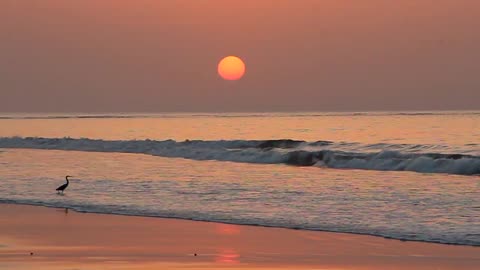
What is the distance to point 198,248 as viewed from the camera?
1207 cm

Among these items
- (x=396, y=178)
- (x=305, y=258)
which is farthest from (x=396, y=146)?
(x=305, y=258)

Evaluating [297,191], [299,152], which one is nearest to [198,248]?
[297,191]

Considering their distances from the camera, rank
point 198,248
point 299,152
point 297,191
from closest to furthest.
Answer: point 198,248
point 297,191
point 299,152

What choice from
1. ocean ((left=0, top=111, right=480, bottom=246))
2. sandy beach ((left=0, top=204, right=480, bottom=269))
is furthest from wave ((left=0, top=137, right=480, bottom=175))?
sandy beach ((left=0, top=204, right=480, bottom=269))

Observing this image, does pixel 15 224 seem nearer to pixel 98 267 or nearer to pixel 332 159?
pixel 98 267

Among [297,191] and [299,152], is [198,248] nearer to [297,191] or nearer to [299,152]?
[297,191]

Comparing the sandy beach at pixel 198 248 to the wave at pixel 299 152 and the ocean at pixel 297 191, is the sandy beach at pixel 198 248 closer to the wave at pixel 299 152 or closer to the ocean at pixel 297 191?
the ocean at pixel 297 191

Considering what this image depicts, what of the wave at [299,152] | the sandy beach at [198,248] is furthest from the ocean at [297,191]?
the sandy beach at [198,248]

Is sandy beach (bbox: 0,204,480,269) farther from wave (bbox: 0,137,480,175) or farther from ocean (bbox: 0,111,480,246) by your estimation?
wave (bbox: 0,137,480,175)

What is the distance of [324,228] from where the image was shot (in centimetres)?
1412

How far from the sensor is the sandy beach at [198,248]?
10758 mm

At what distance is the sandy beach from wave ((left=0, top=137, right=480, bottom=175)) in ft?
52.9

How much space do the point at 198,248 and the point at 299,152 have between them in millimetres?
26283

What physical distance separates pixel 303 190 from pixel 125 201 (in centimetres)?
443
